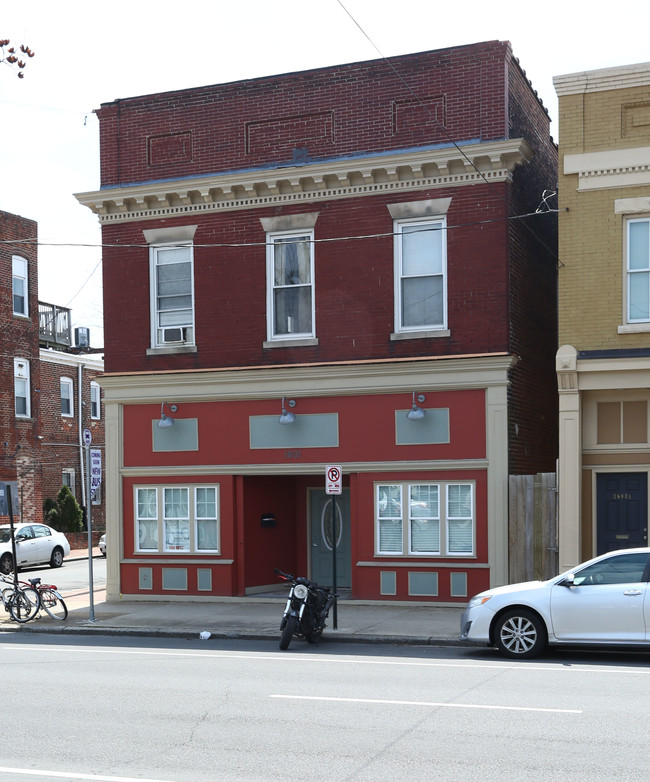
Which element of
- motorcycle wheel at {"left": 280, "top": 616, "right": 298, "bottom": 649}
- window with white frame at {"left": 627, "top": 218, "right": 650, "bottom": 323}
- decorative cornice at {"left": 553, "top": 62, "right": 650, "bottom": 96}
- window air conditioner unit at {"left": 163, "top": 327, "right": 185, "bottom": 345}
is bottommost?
motorcycle wheel at {"left": 280, "top": 616, "right": 298, "bottom": 649}

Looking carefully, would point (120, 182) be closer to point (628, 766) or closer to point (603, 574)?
A: point (603, 574)

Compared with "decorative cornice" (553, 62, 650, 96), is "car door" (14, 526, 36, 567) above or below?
below

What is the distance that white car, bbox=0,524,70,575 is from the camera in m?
30.3

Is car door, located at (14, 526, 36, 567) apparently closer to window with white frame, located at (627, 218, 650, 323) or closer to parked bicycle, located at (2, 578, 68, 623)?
parked bicycle, located at (2, 578, 68, 623)

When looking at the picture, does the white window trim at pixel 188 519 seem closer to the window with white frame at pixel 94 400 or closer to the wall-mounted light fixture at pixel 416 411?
the wall-mounted light fixture at pixel 416 411

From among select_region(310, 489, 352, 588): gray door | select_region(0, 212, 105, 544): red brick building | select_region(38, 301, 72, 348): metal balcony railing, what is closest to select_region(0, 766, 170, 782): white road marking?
select_region(310, 489, 352, 588): gray door

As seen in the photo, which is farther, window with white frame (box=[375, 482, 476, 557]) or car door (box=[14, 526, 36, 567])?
car door (box=[14, 526, 36, 567])

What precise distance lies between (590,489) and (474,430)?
2.16 metres

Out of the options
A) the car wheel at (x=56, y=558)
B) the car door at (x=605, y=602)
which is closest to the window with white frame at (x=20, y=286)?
the car wheel at (x=56, y=558)

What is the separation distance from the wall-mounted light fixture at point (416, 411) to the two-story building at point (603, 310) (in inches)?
94.4

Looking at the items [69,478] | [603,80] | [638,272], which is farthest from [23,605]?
[69,478]

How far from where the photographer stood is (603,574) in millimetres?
12844

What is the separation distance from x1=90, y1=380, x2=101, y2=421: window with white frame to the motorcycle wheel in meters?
30.2

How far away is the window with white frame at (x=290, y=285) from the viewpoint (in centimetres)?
1942
